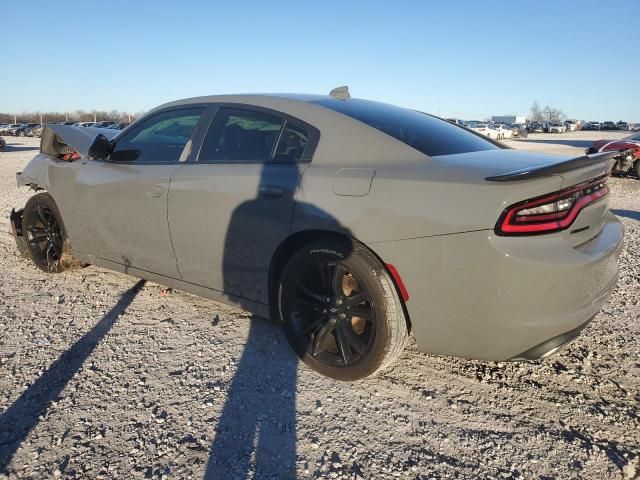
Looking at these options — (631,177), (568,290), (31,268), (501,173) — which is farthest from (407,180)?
(631,177)

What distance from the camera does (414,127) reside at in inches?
112

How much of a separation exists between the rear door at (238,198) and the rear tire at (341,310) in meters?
0.23

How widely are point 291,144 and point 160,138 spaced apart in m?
1.26

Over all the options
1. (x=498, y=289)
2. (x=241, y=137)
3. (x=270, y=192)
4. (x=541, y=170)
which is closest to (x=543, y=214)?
(x=541, y=170)

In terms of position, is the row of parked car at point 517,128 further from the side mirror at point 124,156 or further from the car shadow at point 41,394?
the car shadow at point 41,394

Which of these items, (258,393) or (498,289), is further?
(258,393)

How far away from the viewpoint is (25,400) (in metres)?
2.40

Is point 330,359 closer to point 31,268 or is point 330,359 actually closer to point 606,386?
point 606,386

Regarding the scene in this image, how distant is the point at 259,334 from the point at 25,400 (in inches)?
53.5

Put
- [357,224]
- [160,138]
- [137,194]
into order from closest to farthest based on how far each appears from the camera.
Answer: [357,224] < [137,194] < [160,138]

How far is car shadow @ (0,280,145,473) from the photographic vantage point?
2.10 meters

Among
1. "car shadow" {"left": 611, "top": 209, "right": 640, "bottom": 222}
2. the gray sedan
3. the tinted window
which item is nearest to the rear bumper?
the gray sedan

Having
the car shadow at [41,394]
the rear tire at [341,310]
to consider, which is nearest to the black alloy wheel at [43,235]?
the car shadow at [41,394]

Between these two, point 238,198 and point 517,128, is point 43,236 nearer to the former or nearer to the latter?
point 238,198
